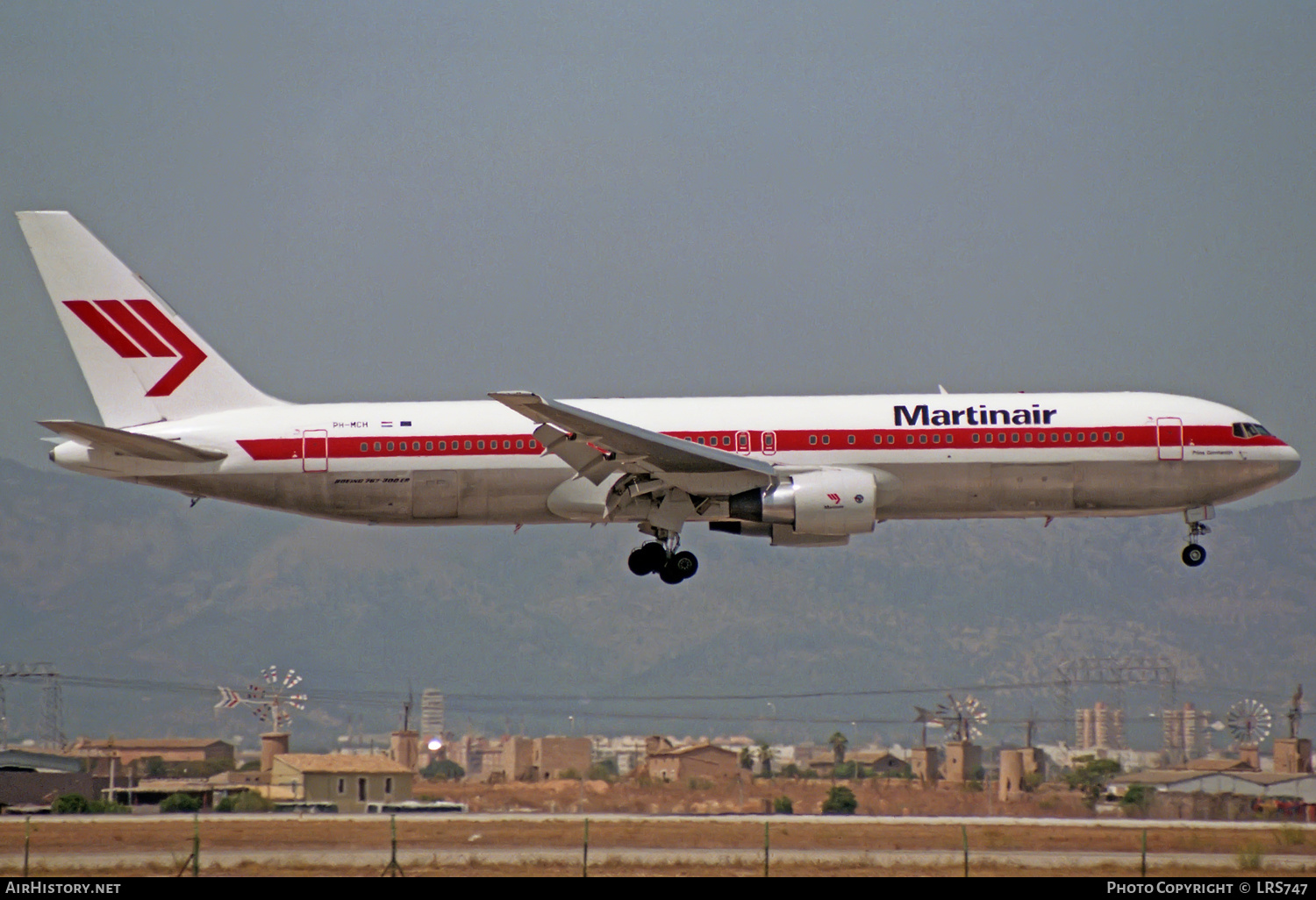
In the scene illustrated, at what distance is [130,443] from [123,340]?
16.7 ft

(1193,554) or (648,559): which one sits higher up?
(1193,554)

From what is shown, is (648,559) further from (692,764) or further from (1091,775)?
(1091,775)

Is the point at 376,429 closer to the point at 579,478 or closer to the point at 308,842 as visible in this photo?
the point at 579,478

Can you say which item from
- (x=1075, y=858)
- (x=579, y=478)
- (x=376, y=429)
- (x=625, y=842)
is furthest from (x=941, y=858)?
(x=376, y=429)

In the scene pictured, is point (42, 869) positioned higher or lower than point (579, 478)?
lower

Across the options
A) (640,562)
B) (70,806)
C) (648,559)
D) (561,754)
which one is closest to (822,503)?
(648,559)

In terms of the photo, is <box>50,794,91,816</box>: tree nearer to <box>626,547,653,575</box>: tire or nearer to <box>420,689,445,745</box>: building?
<box>626,547,653,575</box>: tire

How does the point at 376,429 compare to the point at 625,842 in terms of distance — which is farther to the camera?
the point at 376,429

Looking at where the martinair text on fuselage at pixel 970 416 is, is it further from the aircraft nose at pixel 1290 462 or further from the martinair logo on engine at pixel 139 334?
the martinair logo on engine at pixel 139 334

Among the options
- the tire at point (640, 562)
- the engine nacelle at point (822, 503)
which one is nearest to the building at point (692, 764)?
the tire at point (640, 562)

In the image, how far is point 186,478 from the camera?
4169cm

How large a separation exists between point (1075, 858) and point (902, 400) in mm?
12291

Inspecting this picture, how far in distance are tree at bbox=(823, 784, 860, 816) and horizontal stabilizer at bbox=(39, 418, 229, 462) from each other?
1965cm

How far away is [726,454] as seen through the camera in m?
39.0
